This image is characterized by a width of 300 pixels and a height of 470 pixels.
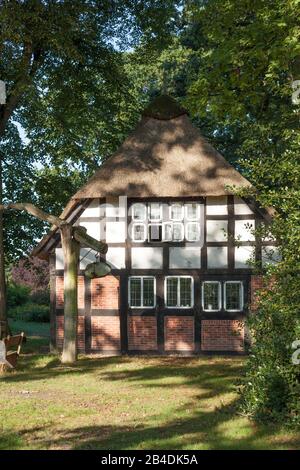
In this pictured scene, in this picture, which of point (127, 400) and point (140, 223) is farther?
point (140, 223)

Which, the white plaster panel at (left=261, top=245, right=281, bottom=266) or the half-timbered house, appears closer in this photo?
the white plaster panel at (left=261, top=245, right=281, bottom=266)

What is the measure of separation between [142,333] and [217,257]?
337 centimetres

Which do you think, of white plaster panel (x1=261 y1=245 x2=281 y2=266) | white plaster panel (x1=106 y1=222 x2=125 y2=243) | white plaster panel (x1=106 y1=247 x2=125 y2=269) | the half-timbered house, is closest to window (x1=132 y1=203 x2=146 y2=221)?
the half-timbered house

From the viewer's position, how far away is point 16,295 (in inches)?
1658

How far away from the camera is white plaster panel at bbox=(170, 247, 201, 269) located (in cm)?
2177

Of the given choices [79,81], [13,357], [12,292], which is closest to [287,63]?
Answer: [79,81]

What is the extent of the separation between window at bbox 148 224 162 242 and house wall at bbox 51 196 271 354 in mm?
174

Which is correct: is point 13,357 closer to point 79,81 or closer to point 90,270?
point 90,270

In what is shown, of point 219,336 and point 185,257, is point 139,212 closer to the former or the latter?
point 185,257

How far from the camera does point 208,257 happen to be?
71.2ft

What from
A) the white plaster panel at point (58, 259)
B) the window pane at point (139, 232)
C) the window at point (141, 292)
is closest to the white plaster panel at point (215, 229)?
the window pane at point (139, 232)

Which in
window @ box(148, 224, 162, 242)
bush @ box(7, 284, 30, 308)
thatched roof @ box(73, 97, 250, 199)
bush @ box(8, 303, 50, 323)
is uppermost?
thatched roof @ box(73, 97, 250, 199)

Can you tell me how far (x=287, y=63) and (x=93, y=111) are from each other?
30.5 ft

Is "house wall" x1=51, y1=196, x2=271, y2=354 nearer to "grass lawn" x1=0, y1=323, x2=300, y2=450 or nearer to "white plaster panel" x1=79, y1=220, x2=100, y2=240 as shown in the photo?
"white plaster panel" x1=79, y1=220, x2=100, y2=240
